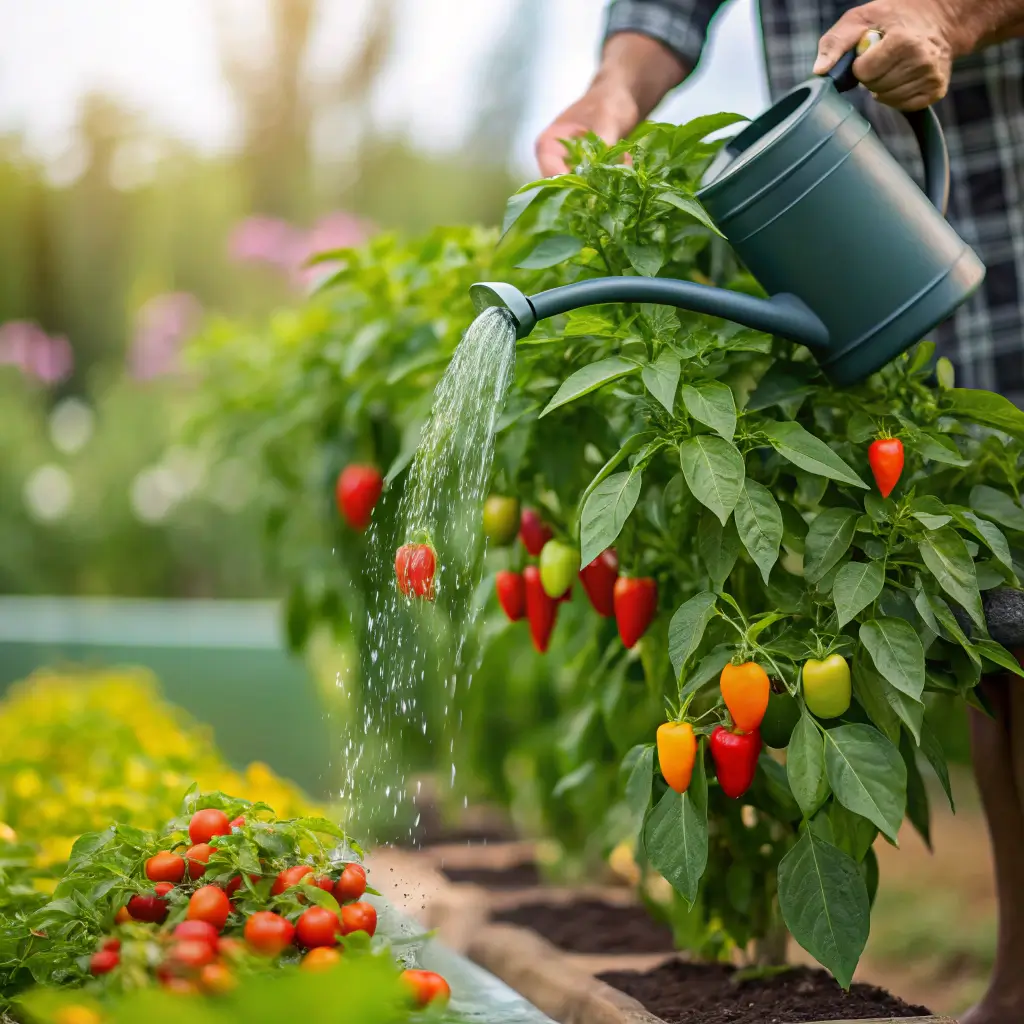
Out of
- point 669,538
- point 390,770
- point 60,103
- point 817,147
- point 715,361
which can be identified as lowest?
point 390,770

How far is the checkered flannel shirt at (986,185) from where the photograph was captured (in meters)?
1.61

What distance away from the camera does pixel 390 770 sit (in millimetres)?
3000

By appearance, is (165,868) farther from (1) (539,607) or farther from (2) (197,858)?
(1) (539,607)

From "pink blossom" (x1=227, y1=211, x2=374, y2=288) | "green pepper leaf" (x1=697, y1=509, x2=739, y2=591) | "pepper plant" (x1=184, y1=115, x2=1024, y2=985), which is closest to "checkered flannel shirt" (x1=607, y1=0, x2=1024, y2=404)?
"pepper plant" (x1=184, y1=115, x2=1024, y2=985)

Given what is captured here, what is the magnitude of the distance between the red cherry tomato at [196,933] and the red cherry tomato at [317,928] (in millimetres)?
92

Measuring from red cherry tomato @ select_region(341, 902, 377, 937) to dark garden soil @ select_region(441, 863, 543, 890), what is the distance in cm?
148

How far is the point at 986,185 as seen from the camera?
162 cm

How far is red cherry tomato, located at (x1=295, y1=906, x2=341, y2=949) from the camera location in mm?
1096

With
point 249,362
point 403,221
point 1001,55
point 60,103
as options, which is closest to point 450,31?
point 403,221

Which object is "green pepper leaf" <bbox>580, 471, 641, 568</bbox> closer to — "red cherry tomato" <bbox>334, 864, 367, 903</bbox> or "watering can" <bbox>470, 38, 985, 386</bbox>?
"watering can" <bbox>470, 38, 985, 386</bbox>

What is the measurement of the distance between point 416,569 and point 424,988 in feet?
1.37

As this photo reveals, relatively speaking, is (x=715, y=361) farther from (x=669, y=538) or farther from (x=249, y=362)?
(x=249, y=362)

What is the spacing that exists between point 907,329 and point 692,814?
22.6 inches

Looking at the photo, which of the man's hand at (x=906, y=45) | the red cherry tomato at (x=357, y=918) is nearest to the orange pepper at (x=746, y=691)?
the red cherry tomato at (x=357, y=918)
